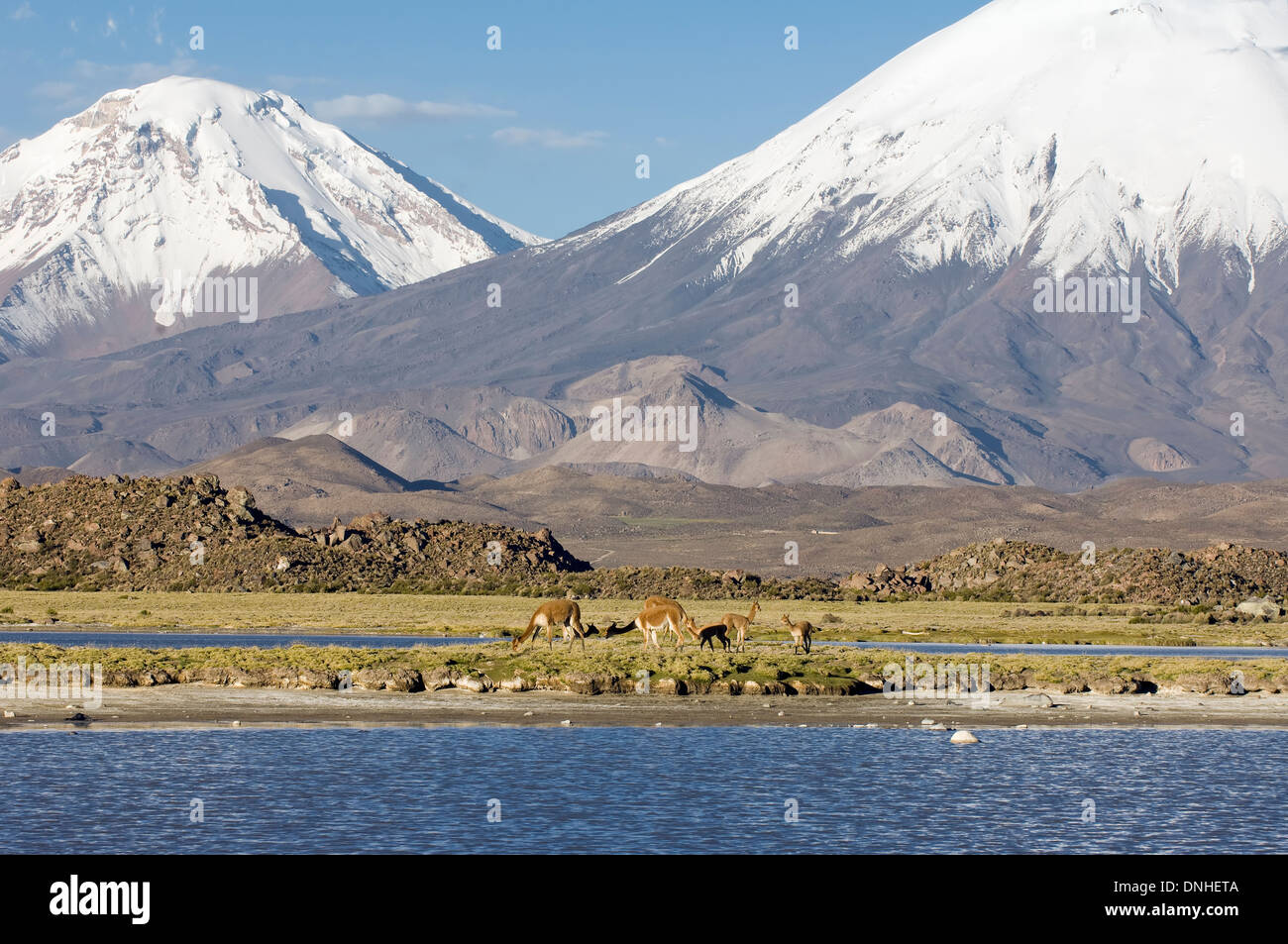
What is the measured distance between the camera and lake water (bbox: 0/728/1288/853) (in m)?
24.7

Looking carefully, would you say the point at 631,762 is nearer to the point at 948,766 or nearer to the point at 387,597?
the point at 948,766

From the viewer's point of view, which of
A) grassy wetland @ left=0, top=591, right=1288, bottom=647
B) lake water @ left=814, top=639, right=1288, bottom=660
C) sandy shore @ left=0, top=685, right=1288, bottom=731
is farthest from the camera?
grassy wetland @ left=0, top=591, right=1288, bottom=647

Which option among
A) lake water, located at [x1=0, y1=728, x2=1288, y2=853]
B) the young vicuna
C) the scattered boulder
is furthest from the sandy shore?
the scattered boulder

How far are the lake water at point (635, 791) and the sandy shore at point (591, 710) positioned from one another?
5.08 ft

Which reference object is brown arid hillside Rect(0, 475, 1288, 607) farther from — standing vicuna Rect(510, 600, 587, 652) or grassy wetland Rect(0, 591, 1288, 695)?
standing vicuna Rect(510, 600, 587, 652)

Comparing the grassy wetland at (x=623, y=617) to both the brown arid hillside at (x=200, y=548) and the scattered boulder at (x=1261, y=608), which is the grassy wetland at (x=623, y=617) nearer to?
the scattered boulder at (x=1261, y=608)

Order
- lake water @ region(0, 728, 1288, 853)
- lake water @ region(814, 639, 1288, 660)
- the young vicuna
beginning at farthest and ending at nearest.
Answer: lake water @ region(814, 639, 1288, 660) < the young vicuna < lake water @ region(0, 728, 1288, 853)

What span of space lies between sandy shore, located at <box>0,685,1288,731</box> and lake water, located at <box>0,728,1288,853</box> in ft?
5.08

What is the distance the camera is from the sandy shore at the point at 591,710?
123 feet

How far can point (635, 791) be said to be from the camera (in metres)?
28.7

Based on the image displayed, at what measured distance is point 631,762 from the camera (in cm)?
3178

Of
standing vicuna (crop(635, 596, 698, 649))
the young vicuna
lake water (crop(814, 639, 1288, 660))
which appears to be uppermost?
standing vicuna (crop(635, 596, 698, 649))
